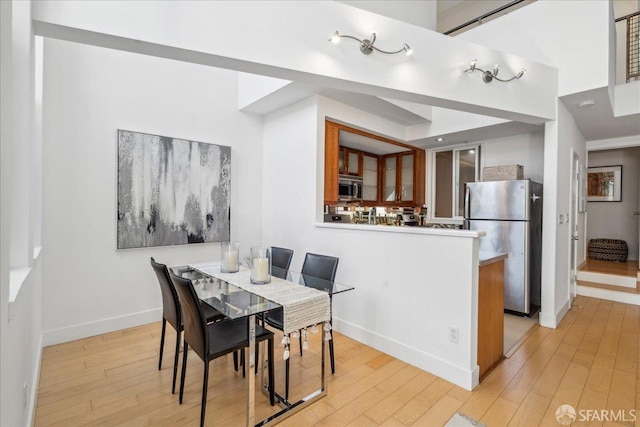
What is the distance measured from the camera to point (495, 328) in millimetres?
2670

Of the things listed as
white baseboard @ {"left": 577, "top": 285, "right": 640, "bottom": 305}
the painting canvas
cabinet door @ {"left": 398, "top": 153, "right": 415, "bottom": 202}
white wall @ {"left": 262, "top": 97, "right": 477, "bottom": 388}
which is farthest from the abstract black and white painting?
the painting canvas

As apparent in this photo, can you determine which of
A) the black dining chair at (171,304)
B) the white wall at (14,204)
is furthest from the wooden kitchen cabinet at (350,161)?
the white wall at (14,204)

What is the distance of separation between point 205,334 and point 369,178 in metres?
4.23

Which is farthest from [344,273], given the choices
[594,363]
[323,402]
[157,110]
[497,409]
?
[157,110]

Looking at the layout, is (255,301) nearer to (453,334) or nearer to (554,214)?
(453,334)

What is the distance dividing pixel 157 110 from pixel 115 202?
112 centimetres

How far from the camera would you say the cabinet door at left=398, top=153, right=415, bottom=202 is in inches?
218

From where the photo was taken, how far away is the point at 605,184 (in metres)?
6.43

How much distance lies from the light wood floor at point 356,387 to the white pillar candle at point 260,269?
2.70 feet

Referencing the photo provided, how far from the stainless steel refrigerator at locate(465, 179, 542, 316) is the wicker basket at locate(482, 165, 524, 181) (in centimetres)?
25

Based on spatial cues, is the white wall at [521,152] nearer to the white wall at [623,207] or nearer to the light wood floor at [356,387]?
the light wood floor at [356,387]

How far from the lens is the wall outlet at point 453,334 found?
2.36 metres

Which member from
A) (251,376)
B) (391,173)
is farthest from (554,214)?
(251,376)

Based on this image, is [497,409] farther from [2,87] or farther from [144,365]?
[2,87]
